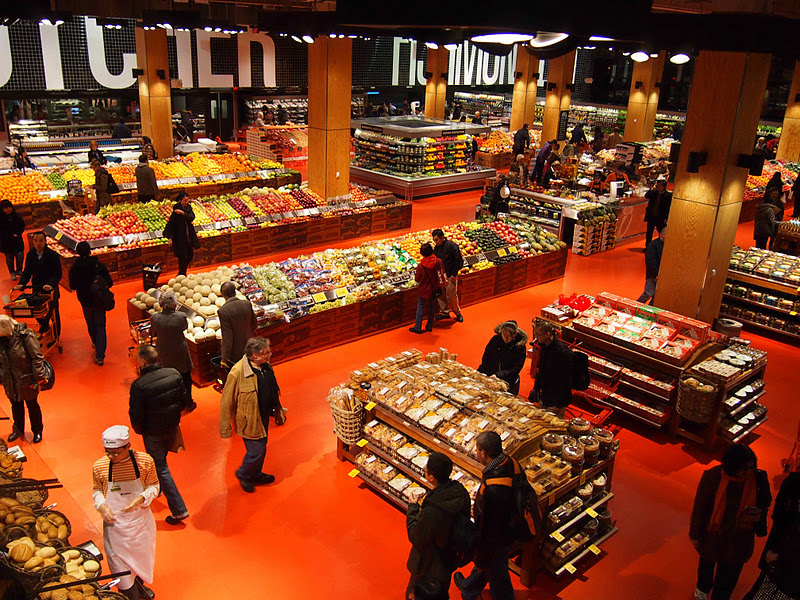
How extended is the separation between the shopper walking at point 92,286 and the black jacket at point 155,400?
2.97 m

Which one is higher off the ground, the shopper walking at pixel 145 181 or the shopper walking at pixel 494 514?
the shopper walking at pixel 145 181

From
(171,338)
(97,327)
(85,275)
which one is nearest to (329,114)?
(85,275)

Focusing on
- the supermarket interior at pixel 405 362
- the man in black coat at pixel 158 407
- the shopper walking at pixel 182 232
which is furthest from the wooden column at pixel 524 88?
the man in black coat at pixel 158 407

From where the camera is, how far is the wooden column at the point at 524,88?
921 inches

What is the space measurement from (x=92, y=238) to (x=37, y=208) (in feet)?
11.9

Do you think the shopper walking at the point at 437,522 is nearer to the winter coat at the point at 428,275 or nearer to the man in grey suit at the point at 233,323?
the man in grey suit at the point at 233,323

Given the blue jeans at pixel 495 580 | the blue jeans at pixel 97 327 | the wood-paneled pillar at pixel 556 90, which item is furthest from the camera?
the wood-paneled pillar at pixel 556 90

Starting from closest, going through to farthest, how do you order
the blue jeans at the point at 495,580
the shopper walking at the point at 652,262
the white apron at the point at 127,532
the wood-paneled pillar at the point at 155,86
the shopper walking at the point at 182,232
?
1. the white apron at the point at 127,532
2. the blue jeans at the point at 495,580
3. the shopper walking at the point at 652,262
4. the shopper walking at the point at 182,232
5. the wood-paneled pillar at the point at 155,86

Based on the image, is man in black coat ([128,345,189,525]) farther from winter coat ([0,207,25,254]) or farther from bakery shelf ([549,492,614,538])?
winter coat ([0,207,25,254])

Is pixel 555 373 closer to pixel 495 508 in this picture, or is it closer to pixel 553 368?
pixel 553 368

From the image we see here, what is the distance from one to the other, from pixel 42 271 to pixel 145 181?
4960 millimetres

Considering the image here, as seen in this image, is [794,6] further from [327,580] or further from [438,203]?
[438,203]

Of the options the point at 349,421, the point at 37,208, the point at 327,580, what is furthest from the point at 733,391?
the point at 37,208

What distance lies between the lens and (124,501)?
402 centimetres
